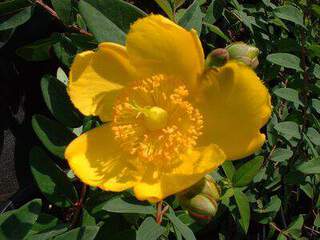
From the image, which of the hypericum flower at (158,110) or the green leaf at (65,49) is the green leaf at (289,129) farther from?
the green leaf at (65,49)

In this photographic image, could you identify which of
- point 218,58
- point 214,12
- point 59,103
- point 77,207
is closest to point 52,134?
point 59,103

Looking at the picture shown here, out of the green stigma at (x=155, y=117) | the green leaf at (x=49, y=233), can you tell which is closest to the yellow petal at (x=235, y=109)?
the green stigma at (x=155, y=117)

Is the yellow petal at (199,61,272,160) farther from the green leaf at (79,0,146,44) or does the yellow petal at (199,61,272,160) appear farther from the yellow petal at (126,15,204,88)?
the green leaf at (79,0,146,44)

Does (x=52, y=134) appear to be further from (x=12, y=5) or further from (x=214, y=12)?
(x=214, y=12)

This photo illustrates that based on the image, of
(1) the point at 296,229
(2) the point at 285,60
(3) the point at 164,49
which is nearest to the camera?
(3) the point at 164,49

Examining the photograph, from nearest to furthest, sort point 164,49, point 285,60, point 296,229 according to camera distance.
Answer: point 164,49 → point 285,60 → point 296,229

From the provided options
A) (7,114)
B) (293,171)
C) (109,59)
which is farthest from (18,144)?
(293,171)
